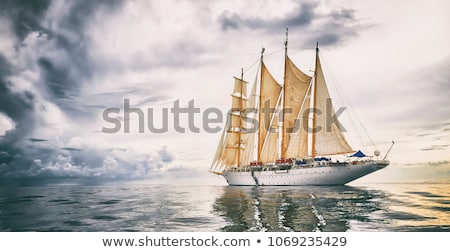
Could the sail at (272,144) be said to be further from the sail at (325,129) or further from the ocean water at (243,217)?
the ocean water at (243,217)

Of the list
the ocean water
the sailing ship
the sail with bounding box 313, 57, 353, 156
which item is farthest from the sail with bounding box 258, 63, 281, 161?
the ocean water

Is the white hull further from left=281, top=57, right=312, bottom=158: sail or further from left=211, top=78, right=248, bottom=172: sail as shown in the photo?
left=211, top=78, right=248, bottom=172: sail

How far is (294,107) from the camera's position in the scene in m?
17.7

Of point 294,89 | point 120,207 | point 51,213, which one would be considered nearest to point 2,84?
point 51,213

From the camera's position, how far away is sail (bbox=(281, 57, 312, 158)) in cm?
1711

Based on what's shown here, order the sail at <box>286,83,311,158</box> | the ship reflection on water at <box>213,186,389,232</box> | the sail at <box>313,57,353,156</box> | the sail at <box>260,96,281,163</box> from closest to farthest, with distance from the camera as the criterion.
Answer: the ship reflection on water at <box>213,186,389,232</box> → the sail at <box>313,57,353,156</box> → the sail at <box>286,83,311,158</box> → the sail at <box>260,96,281,163</box>

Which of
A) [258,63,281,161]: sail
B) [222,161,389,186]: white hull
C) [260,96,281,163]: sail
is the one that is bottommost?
[222,161,389,186]: white hull

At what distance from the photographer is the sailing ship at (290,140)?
15.5 meters

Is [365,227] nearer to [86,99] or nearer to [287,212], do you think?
[287,212]

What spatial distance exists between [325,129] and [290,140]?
2593 mm
